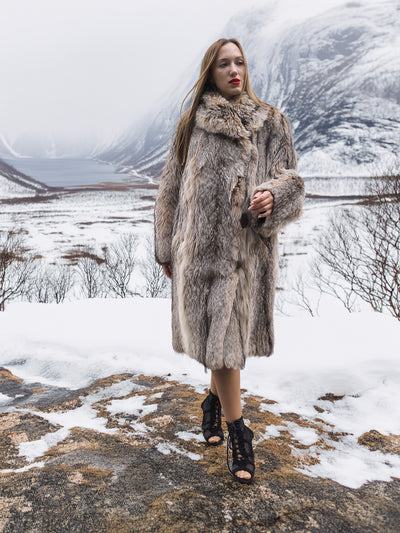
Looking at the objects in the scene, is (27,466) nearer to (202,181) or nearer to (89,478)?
(89,478)

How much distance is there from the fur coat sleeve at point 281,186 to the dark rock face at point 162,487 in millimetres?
1116

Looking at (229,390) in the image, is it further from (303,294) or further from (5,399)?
(303,294)

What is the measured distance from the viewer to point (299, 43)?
197875mm

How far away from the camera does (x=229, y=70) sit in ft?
5.83

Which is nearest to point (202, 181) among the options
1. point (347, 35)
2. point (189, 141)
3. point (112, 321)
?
point (189, 141)

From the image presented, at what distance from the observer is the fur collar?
5.50 ft

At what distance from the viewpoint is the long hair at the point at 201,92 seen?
5.98 ft

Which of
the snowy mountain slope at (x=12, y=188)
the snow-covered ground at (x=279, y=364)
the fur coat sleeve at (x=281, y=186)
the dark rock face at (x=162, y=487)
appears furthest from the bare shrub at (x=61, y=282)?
the snowy mountain slope at (x=12, y=188)

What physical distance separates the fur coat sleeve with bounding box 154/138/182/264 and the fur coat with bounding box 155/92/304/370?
161mm

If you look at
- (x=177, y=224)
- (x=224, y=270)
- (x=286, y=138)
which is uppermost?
(x=286, y=138)

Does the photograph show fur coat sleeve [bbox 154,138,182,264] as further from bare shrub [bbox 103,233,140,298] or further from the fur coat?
bare shrub [bbox 103,233,140,298]

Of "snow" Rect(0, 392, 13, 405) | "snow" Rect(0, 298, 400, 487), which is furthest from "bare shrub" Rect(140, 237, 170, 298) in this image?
"snow" Rect(0, 392, 13, 405)

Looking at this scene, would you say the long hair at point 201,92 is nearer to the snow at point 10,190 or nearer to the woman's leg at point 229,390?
the woman's leg at point 229,390

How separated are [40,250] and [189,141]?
30.8 meters
